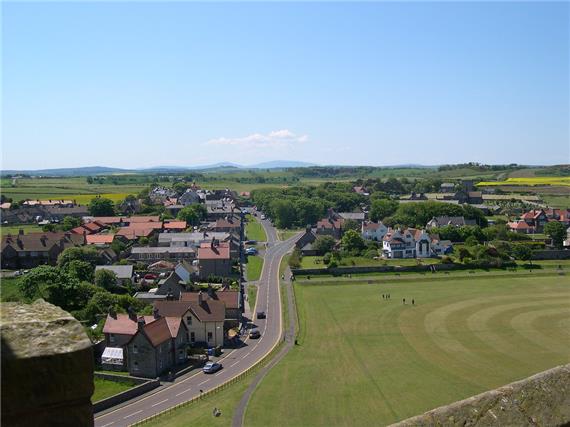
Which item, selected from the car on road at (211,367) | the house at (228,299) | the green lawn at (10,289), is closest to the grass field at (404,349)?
the car on road at (211,367)

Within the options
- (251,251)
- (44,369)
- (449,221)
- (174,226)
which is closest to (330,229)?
(251,251)

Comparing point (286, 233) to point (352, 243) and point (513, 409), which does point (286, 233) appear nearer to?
point (352, 243)

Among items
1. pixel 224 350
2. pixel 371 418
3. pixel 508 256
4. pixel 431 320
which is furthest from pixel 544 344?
pixel 508 256

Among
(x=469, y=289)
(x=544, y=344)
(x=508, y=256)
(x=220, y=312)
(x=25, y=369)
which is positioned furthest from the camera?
(x=508, y=256)

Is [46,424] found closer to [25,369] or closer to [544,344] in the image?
[25,369]

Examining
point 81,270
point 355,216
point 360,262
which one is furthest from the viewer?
point 355,216

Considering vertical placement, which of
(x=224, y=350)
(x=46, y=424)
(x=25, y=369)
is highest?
(x=25, y=369)

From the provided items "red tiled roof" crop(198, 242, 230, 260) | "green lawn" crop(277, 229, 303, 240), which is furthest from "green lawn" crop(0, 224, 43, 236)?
"red tiled roof" crop(198, 242, 230, 260)

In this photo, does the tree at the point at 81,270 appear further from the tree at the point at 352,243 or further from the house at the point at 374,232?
the house at the point at 374,232
